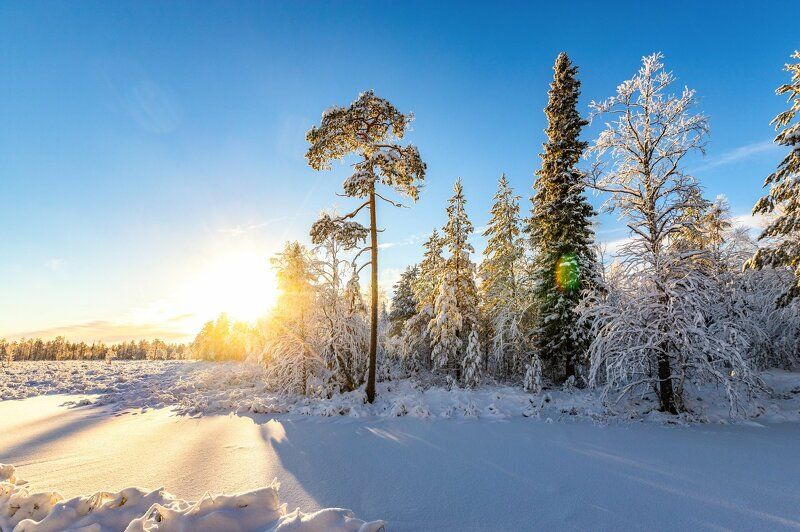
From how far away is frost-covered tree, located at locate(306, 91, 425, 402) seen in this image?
13.2 metres

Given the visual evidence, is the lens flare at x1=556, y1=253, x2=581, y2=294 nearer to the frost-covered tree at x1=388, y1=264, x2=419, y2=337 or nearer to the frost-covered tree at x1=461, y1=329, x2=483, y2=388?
the frost-covered tree at x1=461, y1=329, x2=483, y2=388

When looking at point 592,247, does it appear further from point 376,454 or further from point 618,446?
point 376,454

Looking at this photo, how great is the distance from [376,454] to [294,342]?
1098 cm

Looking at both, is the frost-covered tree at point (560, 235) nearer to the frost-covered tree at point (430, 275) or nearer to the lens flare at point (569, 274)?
the lens flare at point (569, 274)

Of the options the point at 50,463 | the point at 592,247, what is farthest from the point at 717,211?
the point at 50,463

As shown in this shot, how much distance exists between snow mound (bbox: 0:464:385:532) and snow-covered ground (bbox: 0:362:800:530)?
12.3 inches

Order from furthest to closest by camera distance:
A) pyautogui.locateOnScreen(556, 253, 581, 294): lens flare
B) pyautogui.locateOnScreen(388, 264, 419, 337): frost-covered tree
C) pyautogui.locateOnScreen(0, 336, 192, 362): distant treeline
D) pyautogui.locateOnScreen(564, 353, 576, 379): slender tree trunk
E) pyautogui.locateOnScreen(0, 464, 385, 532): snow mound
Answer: pyautogui.locateOnScreen(0, 336, 192, 362): distant treeline < pyautogui.locateOnScreen(388, 264, 419, 337): frost-covered tree < pyautogui.locateOnScreen(556, 253, 581, 294): lens flare < pyautogui.locateOnScreen(564, 353, 576, 379): slender tree trunk < pyautogui.locateOnScreen(0, 464, 385, 532): snow mound

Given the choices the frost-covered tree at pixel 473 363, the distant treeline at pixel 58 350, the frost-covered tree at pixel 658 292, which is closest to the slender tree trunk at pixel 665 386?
the frost-covered tree at pixel 658 292

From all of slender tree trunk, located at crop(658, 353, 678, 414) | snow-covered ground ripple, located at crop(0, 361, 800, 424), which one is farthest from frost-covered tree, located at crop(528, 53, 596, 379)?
slender tree trunk, located at crop(658, 353, 678, 414)

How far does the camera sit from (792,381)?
14.1 m

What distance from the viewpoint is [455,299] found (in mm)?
19266

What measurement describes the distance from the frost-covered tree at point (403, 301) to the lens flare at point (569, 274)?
15.4 meters

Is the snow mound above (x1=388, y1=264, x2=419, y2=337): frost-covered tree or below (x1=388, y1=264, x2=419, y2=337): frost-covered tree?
below

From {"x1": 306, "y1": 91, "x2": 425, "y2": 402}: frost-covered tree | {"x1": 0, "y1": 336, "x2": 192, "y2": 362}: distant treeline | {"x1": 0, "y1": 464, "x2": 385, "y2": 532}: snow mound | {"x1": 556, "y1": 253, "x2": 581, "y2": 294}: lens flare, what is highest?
{"x1": 306, "y1": 91, "x2": 425, "y2": 402}: frost-covered tree
